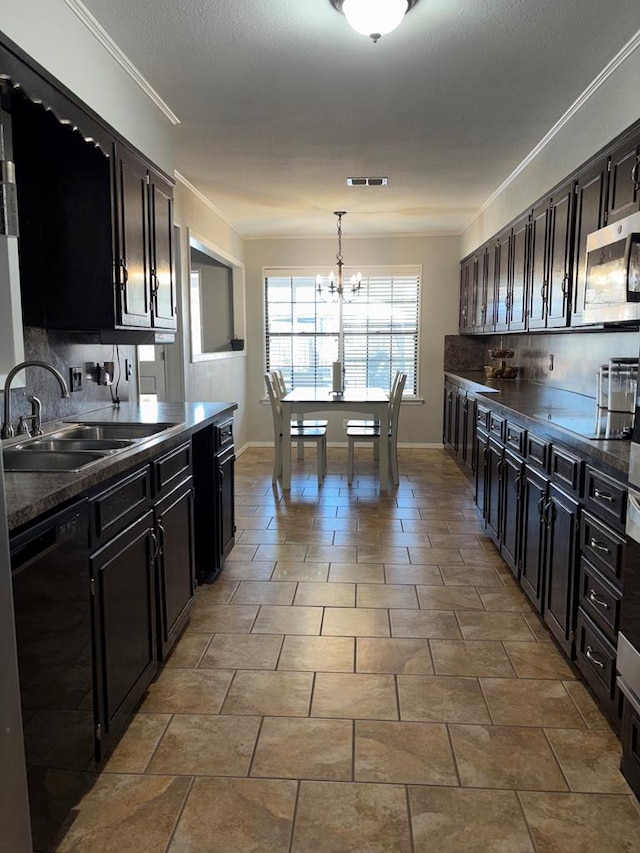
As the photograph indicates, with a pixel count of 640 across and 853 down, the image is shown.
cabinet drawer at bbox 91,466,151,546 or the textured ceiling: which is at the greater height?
the textured ceiling

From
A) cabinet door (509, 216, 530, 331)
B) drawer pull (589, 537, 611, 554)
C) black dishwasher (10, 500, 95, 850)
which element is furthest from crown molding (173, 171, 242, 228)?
drawer pull (589, 537, 611, 554)

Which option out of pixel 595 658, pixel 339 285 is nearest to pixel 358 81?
pixel 595 658

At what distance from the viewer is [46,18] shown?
2.27 m

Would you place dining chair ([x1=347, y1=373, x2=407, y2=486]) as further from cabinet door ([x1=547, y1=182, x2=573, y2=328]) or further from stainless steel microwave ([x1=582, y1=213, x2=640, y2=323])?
stainless steel microwave ([x1=582, y1=213, x2=640, y2=323])

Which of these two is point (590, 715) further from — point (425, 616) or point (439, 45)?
point (439, 45)

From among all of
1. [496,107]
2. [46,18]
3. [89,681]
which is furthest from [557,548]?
[46,18]

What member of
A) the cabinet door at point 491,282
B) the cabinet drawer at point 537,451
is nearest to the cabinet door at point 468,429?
the cabinet door at point 491,282

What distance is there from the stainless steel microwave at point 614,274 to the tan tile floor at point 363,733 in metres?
1.43

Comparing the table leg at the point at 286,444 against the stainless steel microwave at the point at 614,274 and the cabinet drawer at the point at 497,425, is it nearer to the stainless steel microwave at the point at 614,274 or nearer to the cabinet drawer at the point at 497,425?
the cabinet drawer at the point at 497,425

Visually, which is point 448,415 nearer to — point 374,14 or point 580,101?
point 580,101

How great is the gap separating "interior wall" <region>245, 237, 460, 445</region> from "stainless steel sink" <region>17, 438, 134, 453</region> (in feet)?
17.4

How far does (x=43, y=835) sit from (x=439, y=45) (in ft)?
10.6

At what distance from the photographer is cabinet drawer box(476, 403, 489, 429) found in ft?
13.6

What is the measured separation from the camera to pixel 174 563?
2508 millimetres
